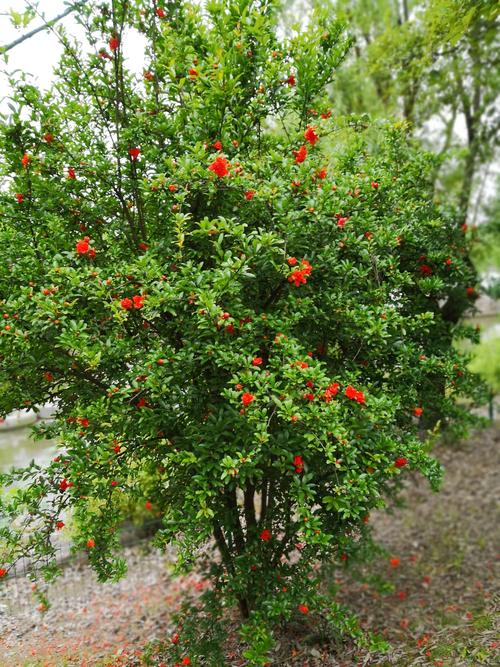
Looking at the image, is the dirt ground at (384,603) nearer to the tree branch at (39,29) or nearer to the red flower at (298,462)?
the red flower at (298,462)

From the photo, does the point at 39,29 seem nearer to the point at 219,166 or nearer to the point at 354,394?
the point at 219,166

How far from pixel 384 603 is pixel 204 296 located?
473 centimetres

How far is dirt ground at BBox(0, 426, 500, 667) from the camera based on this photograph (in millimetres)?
4441

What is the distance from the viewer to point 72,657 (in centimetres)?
455

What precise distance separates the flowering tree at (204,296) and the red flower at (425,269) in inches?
11.3

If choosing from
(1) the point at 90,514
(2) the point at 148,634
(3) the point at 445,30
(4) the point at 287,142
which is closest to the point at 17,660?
(2) the point at 148,634

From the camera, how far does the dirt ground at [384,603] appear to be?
14.6ft

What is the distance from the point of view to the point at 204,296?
2.83m

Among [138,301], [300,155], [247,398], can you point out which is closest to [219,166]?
[300,155]

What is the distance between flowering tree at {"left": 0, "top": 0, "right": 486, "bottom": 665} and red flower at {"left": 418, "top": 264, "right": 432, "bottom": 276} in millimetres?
288

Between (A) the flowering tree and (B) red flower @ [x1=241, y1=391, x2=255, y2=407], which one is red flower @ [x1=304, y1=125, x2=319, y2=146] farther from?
(B) red flower @ [x1=241, y1=391, x2=255, y2=407]

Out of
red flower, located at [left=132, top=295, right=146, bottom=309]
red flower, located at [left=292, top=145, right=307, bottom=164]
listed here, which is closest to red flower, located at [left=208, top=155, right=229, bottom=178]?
red flower, located at [left=292, top=145, right=307, bottom=164]

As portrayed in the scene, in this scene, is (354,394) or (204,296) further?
(354,394)

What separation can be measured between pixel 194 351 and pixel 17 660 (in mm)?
3066
